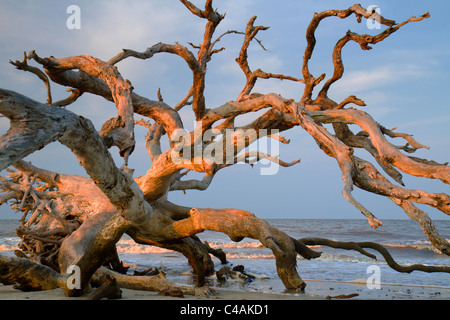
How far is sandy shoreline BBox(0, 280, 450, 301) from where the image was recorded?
5.32m

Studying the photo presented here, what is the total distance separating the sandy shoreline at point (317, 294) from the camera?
532 cm

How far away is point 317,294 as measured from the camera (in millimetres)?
6645

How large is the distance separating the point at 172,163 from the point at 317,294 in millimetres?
3381

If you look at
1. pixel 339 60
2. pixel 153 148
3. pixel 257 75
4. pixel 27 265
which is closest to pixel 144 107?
pixel 153 148

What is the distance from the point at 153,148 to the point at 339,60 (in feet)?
12.8

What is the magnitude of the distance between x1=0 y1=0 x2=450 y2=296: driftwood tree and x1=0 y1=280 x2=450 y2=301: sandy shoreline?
190 mm

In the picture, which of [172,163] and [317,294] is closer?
[172,163]

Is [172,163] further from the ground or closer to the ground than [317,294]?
further from the ground

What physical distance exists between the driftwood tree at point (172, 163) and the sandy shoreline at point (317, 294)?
0.19m

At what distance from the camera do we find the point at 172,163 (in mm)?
5309

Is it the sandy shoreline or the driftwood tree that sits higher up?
the driftwood tree

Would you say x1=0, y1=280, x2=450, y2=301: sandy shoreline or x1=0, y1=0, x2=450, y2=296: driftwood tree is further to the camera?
x1=0, y1=280, x2=450, y2=301: sandy shoreline

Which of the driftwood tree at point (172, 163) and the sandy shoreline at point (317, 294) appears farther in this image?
the sandy shoreline at point (317, 294)

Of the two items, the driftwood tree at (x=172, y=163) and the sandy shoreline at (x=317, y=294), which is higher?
the driftwood tree at (x=172, y=163)
